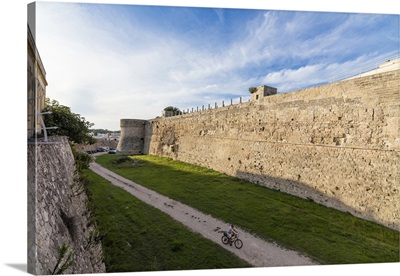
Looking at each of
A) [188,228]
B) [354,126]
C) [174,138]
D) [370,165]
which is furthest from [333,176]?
[174,138]

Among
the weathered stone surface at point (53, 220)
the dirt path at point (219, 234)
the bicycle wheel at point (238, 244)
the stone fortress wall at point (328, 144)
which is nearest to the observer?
the weathered stone surface at point (53, 220)

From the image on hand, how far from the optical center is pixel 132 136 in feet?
90.9

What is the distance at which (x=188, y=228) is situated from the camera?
286 inches

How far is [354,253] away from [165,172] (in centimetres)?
1170

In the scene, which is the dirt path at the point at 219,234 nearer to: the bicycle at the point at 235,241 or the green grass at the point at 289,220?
the bicycle at the point at 235,241

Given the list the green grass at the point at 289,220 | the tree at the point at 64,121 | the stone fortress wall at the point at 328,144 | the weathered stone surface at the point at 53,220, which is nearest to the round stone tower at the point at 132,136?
the green grass at the point at 289,220

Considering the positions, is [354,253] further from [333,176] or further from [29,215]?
[29,215]

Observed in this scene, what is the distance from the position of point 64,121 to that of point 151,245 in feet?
18.2

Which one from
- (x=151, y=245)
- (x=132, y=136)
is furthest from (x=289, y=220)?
(x=132, y=136)

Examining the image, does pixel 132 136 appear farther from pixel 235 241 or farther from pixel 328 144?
pixel 235 241

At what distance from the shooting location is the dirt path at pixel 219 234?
5637mm

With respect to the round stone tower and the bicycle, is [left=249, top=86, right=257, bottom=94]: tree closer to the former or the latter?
the bicycle

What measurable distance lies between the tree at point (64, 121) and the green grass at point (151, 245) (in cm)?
307

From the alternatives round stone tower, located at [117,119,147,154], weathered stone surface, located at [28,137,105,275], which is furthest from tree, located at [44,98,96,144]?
round stone tower, located at [117,119,147,154]
